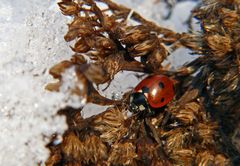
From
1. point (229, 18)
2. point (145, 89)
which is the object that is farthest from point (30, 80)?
point (229, 18)

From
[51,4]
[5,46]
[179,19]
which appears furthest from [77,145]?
[179,19]

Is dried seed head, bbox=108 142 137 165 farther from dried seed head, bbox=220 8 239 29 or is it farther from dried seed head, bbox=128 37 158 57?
dried seed head, bbox=220 8 239 29

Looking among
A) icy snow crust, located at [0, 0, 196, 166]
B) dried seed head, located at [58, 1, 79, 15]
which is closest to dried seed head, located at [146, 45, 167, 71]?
icy snow crust, located at [0, 0, 196, 166]

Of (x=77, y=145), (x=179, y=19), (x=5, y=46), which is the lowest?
(x=179, y=19)

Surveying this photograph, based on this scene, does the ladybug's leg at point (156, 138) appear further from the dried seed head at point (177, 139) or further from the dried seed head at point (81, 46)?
the dried seed head at point (81, 46)

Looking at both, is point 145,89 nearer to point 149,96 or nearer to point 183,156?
point 149,96

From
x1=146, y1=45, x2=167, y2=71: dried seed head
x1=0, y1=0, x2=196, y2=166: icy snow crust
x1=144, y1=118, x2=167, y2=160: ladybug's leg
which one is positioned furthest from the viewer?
x1=146, y1=45, x2=167, y2=71: dried seed head

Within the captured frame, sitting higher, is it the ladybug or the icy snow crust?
the icy snow crust

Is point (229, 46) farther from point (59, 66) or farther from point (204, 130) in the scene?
point (59, 66)
